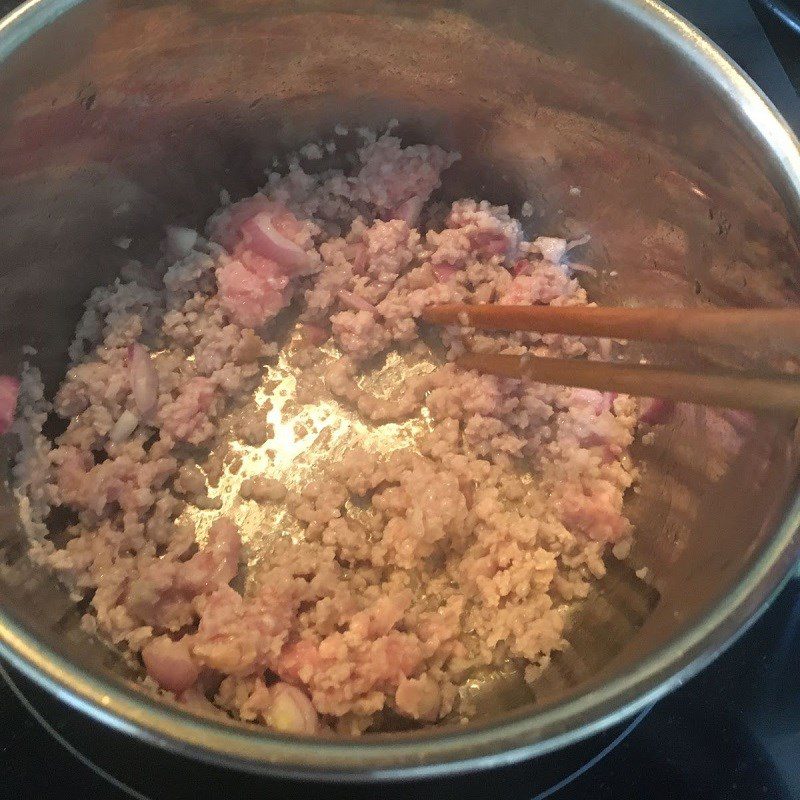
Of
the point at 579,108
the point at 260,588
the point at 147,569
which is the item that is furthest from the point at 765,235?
the point at 147,569

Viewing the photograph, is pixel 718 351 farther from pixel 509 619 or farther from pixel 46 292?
pixel 46 292

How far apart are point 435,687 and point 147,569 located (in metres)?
0.59

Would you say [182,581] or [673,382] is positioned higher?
[673,382]

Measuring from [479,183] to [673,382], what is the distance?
83cm

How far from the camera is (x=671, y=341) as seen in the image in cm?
119

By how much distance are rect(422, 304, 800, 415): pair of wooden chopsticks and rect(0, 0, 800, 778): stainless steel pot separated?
113mm

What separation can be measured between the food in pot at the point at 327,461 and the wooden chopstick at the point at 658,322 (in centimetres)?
22

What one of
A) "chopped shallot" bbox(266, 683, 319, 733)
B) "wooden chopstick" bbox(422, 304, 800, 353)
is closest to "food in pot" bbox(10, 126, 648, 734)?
"chopped shallot" bbox(266, 683, 319, 733)

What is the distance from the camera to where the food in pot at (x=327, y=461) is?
142 cm

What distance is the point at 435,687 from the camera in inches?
55.0

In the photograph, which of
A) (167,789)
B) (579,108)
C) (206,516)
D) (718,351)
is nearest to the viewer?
(167,789)

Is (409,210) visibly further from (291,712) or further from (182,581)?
(291,712)

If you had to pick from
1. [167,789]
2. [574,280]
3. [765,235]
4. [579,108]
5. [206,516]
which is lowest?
[167,789]

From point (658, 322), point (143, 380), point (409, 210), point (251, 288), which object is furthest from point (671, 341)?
point (143, 380)
